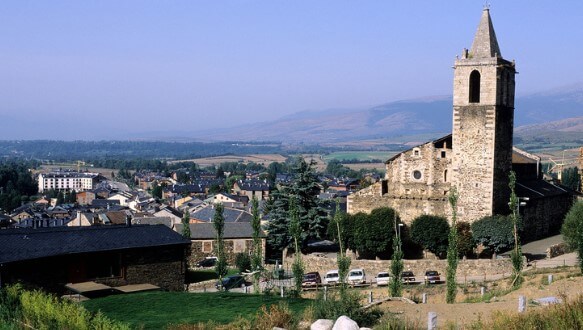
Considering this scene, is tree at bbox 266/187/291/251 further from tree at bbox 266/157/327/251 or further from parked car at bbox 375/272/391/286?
parked car at bbox 375/272/391/286

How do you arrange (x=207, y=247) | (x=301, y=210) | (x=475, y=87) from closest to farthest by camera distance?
(x=475, y=87)
(x=301, y=210)
(x=207, y=247)

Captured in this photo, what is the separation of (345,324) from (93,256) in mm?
14107

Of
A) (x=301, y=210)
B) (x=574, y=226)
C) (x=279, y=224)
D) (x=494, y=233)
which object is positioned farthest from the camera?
(x=279, y=224)

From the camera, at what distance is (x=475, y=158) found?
4384cm

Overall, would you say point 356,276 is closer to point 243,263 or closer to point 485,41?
point 243,263

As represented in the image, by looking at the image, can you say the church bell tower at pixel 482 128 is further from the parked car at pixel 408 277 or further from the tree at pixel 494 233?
the parked car at pixel 408 277

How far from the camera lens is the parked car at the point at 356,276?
120 ft

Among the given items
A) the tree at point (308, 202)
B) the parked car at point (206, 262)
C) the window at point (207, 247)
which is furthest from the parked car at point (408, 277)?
the window at point (207, 247)

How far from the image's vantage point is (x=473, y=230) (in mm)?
42344

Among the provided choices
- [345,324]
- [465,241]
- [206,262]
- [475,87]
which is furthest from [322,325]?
[206,262]

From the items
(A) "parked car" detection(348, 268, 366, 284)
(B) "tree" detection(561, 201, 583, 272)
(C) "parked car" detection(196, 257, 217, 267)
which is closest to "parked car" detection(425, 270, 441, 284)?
(A) "parked car" detection(348, 268, 366, 284)

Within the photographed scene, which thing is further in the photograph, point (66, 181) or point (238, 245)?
point (66, 181)

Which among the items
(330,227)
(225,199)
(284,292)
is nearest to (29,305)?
(284,292)

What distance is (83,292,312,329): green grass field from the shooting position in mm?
20484
